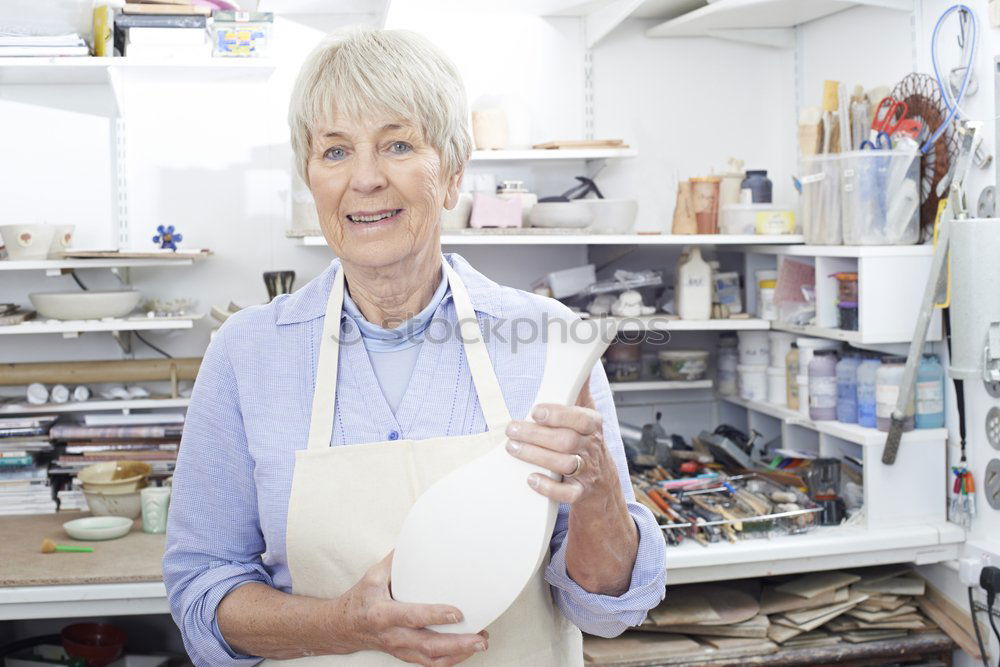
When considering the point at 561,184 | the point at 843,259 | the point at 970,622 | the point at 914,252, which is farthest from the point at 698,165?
the point at 970,622

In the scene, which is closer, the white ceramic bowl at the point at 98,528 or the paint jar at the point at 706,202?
the white ceramic bowl at the point at 98,528

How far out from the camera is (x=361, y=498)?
48.2 inches

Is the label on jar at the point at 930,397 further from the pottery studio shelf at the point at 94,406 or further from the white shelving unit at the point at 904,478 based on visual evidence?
the pottery studio shelf at the point at 94,406

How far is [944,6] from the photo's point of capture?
2.31 metres

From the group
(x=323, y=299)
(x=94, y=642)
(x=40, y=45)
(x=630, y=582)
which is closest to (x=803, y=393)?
(x=630, y=582)

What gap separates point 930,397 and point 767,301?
534mm

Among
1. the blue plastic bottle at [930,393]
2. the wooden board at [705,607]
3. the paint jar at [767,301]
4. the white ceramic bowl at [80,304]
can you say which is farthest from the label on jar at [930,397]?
the white ceramic bowl at [80,304]

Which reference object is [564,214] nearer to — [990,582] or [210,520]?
[990,582]

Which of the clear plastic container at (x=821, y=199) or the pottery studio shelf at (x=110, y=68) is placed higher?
the pottery studio shelf at (x=110, y=68)

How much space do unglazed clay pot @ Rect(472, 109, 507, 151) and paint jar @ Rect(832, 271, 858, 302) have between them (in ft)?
3.04

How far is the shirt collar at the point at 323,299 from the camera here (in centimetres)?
130

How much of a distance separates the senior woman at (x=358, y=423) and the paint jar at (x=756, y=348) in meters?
1.62

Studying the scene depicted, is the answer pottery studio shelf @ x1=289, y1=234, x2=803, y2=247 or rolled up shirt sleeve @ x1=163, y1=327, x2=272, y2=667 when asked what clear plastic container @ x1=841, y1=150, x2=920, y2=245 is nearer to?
pottery studio shelf @ x1=289, y1=234, x2=803, y2=247

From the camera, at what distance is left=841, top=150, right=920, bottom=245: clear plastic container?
233 cm
